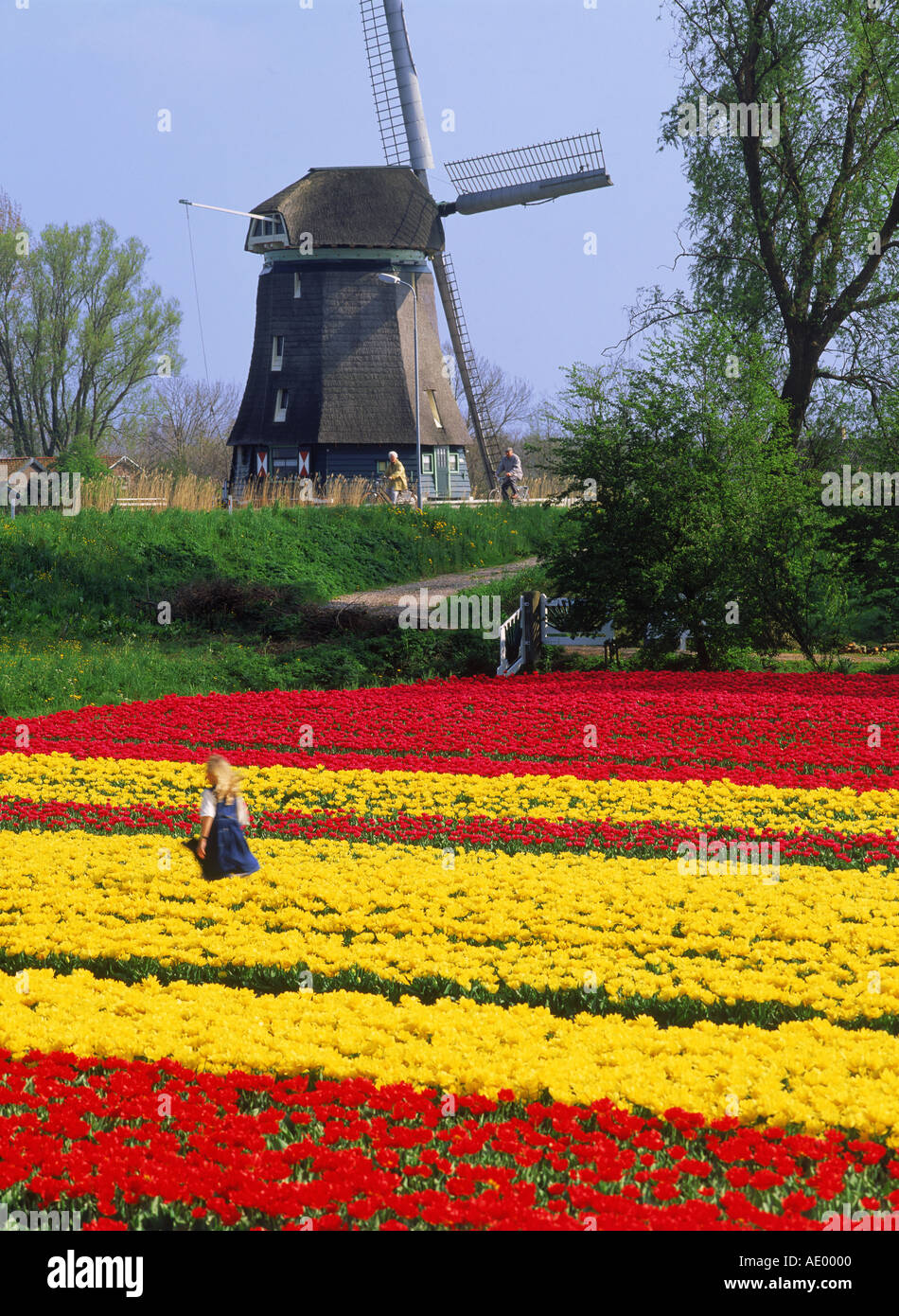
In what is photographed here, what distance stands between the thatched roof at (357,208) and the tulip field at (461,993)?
28.9 metres

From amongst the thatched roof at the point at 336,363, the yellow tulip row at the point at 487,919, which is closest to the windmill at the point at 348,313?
the thatched roof at the point at 336,363

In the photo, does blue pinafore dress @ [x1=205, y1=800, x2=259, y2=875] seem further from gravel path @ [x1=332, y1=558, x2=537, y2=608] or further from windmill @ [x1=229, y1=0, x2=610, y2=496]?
windmill @ [x1=229, y1=0, x2=610, y2=496]

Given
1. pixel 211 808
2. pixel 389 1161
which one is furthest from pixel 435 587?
pixel 389 1161

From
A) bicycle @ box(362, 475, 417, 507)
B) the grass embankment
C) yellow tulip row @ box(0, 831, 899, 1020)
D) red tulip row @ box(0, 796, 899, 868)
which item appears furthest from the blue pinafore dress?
bicycle @ box(362, 475, 417, 507)

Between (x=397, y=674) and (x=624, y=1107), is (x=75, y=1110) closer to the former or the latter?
(x=624, y=1107)

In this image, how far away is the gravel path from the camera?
2773 cm

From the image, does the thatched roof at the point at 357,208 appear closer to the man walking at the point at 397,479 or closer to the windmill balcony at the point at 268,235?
the windmill balcony at the point at 268,235

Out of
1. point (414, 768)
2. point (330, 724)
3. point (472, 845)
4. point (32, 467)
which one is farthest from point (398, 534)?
point (32, 467)

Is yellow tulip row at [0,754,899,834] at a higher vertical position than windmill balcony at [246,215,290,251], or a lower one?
lower

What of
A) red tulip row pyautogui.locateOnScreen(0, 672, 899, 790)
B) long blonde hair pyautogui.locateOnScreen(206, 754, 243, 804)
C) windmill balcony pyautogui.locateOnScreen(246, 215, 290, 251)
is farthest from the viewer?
windmill balcony pyautogui.locateOnScreen(246, 215, 290, 251)

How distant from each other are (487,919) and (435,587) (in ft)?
71.0

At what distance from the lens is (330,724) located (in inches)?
696

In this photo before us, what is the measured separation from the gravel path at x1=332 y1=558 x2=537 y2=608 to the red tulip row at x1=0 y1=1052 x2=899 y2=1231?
20685mm

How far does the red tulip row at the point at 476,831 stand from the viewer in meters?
11.0
